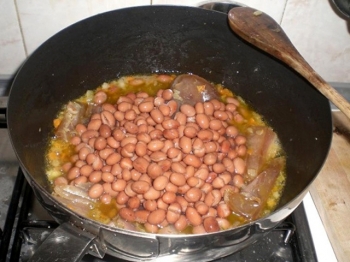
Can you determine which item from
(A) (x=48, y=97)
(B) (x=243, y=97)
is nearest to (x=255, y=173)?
(B) (x=243, y=97)

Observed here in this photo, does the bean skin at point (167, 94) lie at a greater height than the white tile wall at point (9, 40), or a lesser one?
lesser

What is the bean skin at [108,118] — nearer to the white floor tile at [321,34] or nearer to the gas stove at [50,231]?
the gas stove at [50,231]

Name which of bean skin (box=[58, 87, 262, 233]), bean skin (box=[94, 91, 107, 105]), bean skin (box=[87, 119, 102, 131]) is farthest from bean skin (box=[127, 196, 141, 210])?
bean skin (box=[94, 91, 107, 105])

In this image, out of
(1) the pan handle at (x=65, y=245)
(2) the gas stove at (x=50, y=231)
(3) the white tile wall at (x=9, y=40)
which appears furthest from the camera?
(3) the white tile wall at (x=9, y=40)

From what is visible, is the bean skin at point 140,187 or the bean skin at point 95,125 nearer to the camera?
the bean skin at point 140,187

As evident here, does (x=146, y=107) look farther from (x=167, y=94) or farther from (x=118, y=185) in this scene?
(x=118, y=185)

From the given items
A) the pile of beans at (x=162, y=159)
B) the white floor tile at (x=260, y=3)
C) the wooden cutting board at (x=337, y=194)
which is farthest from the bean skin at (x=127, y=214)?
the white floor tile at (x=260, y=3)

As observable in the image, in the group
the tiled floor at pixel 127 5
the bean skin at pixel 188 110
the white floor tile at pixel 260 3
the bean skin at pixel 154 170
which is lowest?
A: the bean skin at pixel 154 170

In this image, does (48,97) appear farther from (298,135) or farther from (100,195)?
(298,135)

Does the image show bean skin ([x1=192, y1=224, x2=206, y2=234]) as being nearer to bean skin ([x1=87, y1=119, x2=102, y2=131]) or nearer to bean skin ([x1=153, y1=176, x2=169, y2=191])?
bean skin ([x1=153, y1=176, x2=169, y2=191])

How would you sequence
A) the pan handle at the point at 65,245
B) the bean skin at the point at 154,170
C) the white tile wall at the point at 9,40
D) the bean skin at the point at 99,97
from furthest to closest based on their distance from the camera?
the bean skin at the point at 99,97, the white tile wall at the point at 9,40, the bean skin at the point at 154,170, the pan handle at the point at 65,245
